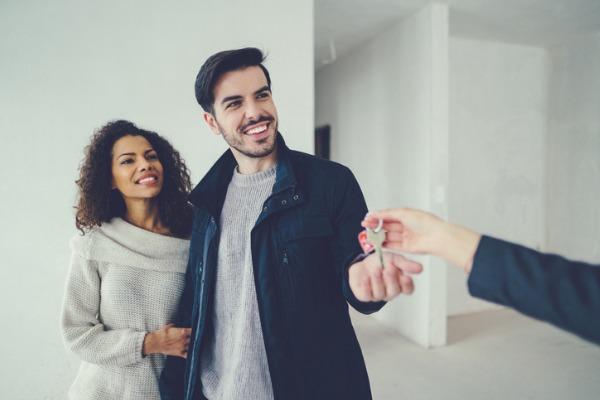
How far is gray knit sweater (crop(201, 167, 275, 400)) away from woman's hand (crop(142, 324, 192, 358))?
0.27ft

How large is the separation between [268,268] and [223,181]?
1.13 ft

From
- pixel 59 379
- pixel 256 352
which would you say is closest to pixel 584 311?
pixel 256 352

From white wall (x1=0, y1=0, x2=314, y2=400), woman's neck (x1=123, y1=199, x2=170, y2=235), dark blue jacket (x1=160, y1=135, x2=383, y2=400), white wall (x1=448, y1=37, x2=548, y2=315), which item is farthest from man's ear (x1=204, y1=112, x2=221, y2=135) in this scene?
white wall (x1=448, y1=37, x2=548, y2=315)

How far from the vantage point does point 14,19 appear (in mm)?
2051

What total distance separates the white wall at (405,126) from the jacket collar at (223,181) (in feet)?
7.11

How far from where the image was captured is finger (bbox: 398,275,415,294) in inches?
28.9

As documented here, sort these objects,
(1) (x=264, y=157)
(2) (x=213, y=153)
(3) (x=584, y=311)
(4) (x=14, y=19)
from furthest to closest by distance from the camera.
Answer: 1. (2) (x=213, y=153)
2. (4) (x=14, y=19)
3. (1) (x=264, y=157)
4. (3) (x=584, y=311)

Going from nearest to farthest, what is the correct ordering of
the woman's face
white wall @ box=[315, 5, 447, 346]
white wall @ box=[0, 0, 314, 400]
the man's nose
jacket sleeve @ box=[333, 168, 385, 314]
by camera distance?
jacket sleeve @ box=[333, 168, 385, 314] < the man's nose < the woman's face < white wall @ box=[0, 0, 314, 400] < white wall @ box=[315, 5, 447, 346]

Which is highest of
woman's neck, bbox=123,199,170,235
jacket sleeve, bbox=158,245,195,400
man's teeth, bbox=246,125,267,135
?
man's teeth, bbox=246,125,267,135

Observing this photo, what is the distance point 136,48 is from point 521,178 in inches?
147

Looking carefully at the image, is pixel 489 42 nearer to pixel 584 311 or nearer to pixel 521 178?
pixel 521 178

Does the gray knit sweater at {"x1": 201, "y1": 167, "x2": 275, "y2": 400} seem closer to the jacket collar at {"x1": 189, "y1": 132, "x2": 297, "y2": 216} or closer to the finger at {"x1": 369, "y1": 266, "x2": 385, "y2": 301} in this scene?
the jacket collar at {"x1": 189, "y1": 132, "x2": 297, "y2": 216}

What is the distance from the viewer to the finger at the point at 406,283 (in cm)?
73

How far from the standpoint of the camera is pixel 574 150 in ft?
12.6
